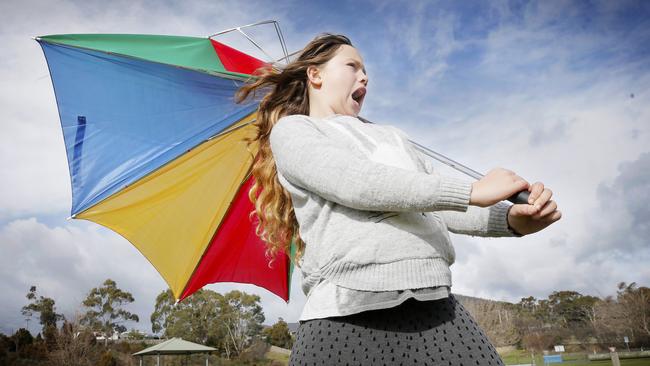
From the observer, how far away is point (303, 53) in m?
2.04

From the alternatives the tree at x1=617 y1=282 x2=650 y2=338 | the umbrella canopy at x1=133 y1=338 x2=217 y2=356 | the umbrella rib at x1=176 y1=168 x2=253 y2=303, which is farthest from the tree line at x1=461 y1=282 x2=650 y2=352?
the umbrella rib at x1=176 y1=168 x2=253 y2=303

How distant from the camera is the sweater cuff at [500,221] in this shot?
1.52 metres

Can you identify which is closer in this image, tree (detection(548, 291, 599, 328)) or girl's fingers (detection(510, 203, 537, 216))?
girl's fingers (detection(510, 203, 537, 216))

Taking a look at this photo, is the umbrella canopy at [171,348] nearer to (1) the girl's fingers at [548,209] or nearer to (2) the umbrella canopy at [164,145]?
(2) the umbrella canopy at [164,145]

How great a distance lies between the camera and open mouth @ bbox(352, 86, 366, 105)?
1845 mm

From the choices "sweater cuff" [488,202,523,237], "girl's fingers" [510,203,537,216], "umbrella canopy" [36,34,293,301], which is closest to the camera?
"girl's fingers" [510,203,537,216]

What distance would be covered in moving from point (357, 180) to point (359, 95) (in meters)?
0.74

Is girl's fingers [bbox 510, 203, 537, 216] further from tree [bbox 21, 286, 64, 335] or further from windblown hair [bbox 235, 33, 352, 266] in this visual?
tree [bbox 21, 286, 64, 335]

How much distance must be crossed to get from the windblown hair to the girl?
329 millimetres

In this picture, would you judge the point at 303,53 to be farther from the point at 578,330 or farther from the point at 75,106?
the point at 578,330

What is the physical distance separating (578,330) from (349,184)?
5677 centimetres

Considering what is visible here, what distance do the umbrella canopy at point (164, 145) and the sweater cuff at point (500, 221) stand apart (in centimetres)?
211

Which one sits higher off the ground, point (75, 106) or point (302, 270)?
point (75, 106)

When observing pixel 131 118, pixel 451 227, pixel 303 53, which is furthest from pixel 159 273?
pixel 451 227
